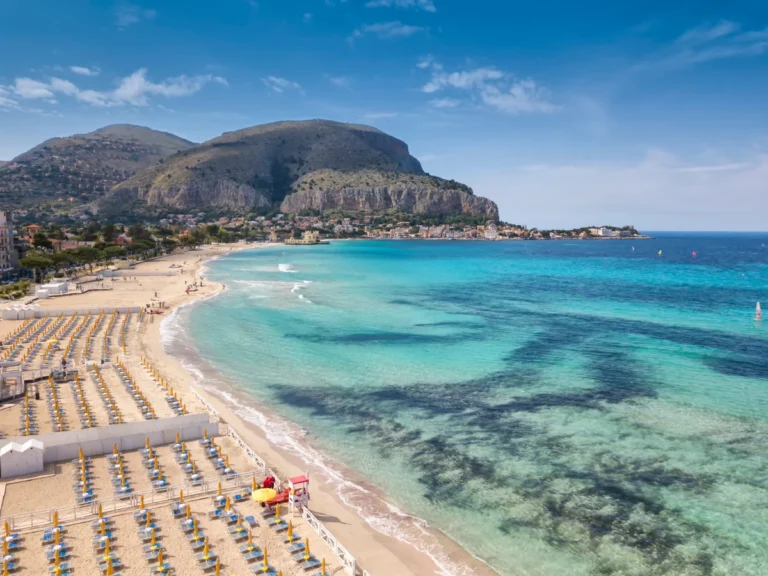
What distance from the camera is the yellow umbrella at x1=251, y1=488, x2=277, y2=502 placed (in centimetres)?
1861

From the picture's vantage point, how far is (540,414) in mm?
29531

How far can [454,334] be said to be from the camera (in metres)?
51.5

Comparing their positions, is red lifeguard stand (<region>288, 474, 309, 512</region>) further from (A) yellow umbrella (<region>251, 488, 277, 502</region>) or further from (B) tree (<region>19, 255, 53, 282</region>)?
(B) tree (<region>19, 255, 53, 282</region>)

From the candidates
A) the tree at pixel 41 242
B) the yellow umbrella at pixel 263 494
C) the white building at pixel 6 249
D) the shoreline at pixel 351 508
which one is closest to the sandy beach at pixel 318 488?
the shoreline at pixel 351 508

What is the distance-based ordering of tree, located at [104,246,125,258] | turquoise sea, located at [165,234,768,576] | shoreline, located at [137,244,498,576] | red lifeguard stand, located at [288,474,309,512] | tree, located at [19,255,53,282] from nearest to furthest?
1. shoreline, located at [137,244,498,576]
2. turquoise sea, located at [165,234,768,576]
3. red lifeguard stand, located at [288,474,309,512]
4. tree, located at [19,255,53,282]
5. tree, located at [104,246,125,258]

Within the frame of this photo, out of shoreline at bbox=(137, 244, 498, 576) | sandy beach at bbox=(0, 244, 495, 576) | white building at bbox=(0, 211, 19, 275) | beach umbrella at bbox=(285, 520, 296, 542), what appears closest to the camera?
shoreline at bbox=(137, 244, 498, 576)

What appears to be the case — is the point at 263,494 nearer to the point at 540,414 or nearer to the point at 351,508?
the point at 351,508

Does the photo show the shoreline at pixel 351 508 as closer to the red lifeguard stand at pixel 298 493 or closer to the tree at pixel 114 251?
the red lifeguard stand at pixel 298 493

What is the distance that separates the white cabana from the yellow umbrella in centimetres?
973

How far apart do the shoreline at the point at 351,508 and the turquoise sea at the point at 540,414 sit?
1.11 ft

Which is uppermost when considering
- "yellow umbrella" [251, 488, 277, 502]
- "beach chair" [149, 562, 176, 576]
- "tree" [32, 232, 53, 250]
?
"tree" [32, 232, 53, 250]

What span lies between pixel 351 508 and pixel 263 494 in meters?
3.40

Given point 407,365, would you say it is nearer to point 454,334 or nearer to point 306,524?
point 454,334

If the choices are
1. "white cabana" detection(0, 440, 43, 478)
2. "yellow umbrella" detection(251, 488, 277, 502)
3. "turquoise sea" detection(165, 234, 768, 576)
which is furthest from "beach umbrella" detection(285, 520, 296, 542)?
"white cabana" detection(0, 440, 43, 478)
